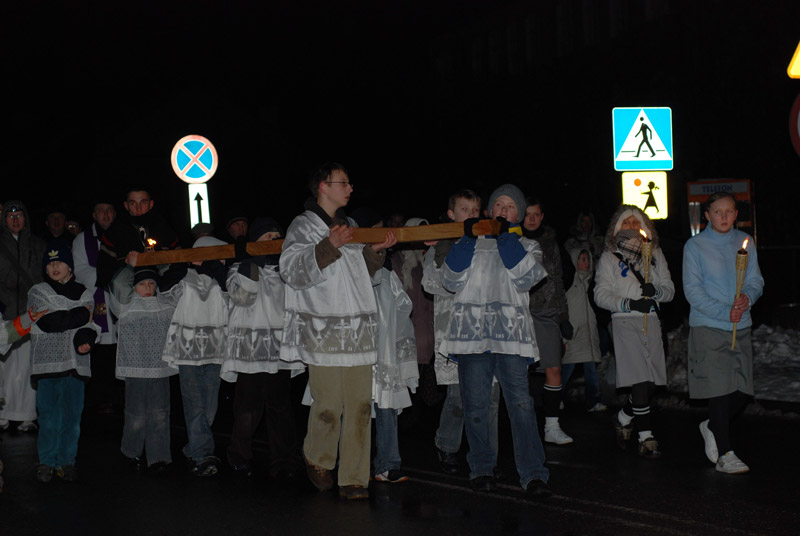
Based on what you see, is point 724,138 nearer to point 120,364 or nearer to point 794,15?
Answer: point 794,15

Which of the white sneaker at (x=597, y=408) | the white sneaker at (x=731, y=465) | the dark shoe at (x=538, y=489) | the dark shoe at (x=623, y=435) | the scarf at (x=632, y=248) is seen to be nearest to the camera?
the dark shoe at (x=538, y=489)

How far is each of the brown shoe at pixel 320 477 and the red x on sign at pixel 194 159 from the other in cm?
818

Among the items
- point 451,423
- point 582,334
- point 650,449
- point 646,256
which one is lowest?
point 650,449

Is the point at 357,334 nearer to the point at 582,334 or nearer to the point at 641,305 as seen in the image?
the point at 641,305

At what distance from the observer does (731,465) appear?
737 cm

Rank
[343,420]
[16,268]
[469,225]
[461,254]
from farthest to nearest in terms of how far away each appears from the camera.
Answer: [16,268]
[343,420]
[461,254]
[469,225]

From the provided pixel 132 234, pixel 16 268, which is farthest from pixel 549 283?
pixel 16 268

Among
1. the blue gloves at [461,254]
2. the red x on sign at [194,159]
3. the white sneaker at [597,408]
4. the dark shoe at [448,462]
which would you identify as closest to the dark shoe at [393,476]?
the dark shoe at [448,462]

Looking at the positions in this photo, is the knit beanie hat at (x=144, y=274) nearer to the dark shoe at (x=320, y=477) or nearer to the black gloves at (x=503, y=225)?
the dark shoe at (x=320, y=477)

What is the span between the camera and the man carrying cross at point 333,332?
22.9 feet

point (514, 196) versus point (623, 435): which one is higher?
point (514, 196)

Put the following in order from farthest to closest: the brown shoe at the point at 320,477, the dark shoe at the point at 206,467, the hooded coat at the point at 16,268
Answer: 1. the hooded coat at the point at 16,268
2. the dark shoe at the point at 206,467
3. the brown shoe at the point at 320,477

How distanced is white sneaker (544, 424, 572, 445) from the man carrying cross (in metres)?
2.32

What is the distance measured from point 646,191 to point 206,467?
26.1ft
